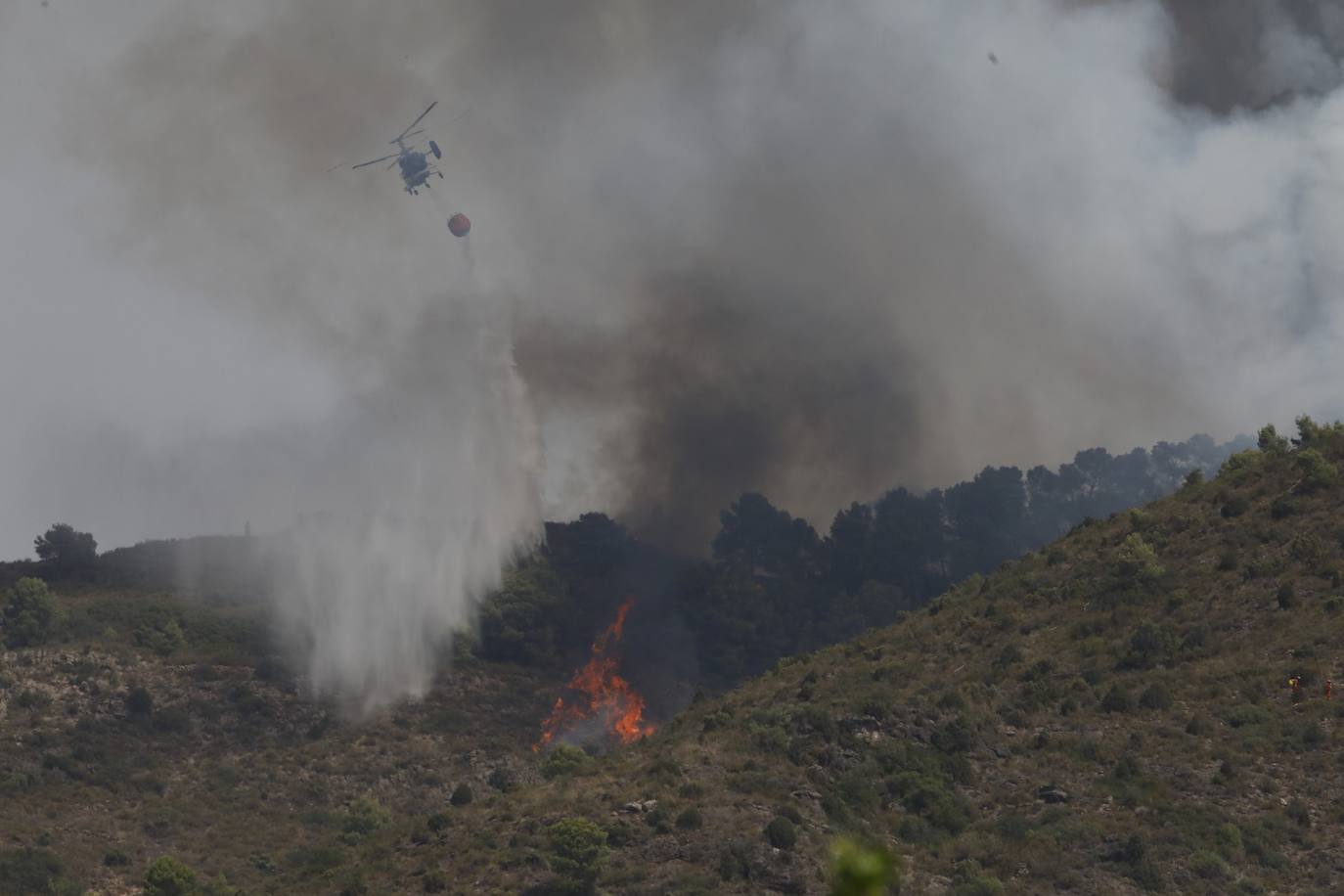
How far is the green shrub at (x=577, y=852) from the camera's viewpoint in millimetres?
94250

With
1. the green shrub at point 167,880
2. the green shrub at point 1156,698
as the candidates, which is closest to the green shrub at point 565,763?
the green shrub at point 167,880

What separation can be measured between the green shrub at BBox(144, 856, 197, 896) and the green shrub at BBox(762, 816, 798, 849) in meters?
44.6

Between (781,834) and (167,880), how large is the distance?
46858mm

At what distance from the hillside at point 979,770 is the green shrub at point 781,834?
0.17 meters

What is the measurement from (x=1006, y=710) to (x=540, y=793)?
3377 centimetres

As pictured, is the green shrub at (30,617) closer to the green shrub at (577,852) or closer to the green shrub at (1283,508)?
the green shrub at (577,852)

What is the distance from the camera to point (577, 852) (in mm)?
95938

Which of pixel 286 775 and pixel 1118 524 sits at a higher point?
pixel 1118 524

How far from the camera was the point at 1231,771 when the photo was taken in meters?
94.1

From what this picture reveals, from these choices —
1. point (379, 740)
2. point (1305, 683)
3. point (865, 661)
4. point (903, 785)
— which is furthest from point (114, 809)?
point (1305, 683)

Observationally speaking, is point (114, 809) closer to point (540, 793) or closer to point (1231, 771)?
point (540, 793)

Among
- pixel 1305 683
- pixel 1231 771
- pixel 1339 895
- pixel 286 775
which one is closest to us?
pixel 1339 895

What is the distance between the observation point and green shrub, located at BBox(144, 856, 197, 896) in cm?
11294

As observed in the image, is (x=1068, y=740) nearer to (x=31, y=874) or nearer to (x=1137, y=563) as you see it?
(x=1137, y=563)
